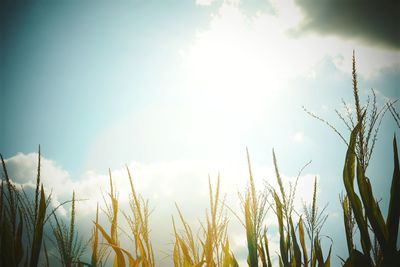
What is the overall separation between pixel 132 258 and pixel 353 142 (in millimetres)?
1262

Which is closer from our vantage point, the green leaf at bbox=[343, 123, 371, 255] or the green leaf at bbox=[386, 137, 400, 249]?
the green leaf at bbox=[386, 137, 400, 249]

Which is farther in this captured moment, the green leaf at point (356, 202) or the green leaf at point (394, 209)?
the green leaf at point (356, 202)

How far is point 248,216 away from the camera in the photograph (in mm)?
1697

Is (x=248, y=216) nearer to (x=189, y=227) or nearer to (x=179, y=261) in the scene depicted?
(x=189, y=227)

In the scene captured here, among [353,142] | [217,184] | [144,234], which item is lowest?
[144,234]

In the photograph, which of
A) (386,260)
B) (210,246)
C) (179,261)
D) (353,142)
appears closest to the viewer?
(386,260)

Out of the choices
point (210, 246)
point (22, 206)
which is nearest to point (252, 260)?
point (210, 246)

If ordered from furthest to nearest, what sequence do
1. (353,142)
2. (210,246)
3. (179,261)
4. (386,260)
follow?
(179,261) → (210,246) → (353,142) → (386,260)

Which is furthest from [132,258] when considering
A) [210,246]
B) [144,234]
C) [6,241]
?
[6,241]

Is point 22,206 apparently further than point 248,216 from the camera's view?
No

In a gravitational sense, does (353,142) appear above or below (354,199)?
above

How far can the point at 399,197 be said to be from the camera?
42.8 inches

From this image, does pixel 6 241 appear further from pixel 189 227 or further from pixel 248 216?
pixel 248 216

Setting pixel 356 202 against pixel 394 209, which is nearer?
pixel 394 209
